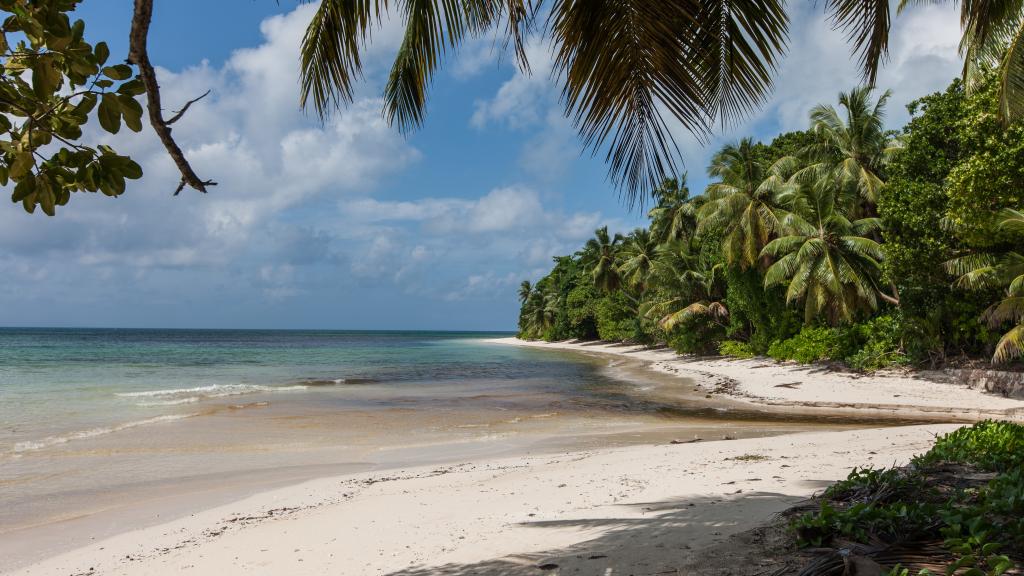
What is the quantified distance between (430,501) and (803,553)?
4.19 m

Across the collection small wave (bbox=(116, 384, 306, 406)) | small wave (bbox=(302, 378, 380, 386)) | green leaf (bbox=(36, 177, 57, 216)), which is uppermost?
green leaf (bbox=(36, 177, 57, 216))

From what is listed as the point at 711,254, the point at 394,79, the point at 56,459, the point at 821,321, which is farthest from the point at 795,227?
the point at 56,459

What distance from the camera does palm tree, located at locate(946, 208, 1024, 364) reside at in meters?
10.8

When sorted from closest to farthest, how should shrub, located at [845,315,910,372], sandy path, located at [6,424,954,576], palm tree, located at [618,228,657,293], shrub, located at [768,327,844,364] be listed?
sandy path, located at [6,424,954,576], shrub, located at [845,315,910,372], shrub, located at [768,327,844,364], palm tree, located at [618,228,657,293]

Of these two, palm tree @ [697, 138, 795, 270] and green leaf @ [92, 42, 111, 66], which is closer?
green leaf @ [92, 42, 111, 66]

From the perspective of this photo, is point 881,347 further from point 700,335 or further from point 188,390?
point 188,390

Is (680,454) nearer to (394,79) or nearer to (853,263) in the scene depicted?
(394,79)

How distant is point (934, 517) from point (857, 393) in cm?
1522

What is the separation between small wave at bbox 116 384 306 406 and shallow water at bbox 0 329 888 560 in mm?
64

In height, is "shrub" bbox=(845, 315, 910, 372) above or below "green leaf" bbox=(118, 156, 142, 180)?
below

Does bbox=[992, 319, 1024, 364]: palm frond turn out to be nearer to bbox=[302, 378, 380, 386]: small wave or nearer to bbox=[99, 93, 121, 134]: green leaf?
bbox=[99, 93, 121, 134]: green leaf

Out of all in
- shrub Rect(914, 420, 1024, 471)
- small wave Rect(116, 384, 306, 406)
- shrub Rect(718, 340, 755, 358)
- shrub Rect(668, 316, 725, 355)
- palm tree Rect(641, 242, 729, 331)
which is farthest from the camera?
shrub Rect(668, 316, 725, 355)

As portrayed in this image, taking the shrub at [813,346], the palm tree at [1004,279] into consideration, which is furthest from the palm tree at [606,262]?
the palm tree at [1004,279]

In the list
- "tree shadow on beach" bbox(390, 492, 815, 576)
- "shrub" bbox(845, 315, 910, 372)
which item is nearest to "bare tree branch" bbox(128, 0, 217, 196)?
"tree shadow on beach" bbox(390, 492, 815, 576)
